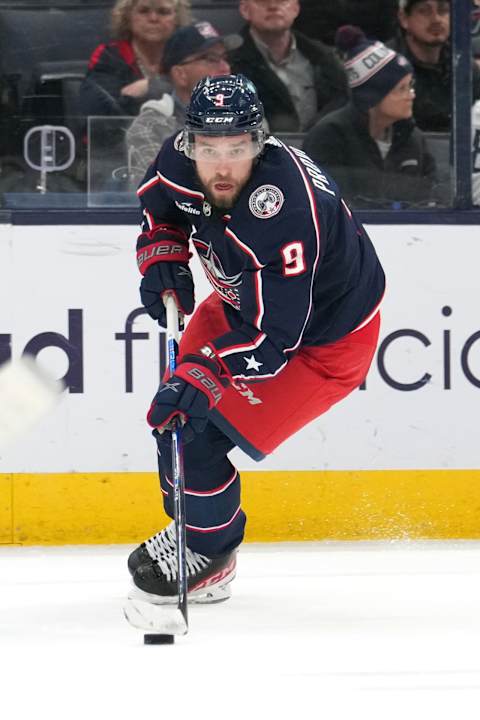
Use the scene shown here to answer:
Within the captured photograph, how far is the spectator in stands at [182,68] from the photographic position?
166 inches

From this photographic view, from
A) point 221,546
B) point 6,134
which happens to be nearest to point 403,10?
point 6,134

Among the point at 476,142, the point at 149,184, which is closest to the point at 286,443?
the point at 476,142

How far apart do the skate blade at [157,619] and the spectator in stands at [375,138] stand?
1.63 metres

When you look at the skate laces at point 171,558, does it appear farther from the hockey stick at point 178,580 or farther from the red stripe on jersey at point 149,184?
the red stripe on jersey at point 149,184

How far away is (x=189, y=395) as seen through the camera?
9.68ft

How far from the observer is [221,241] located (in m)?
3.15

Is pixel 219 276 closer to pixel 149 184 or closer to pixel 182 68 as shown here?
pixel 149 184

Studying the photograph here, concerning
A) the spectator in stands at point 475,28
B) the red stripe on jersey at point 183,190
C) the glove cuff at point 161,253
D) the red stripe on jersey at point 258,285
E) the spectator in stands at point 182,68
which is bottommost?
the red stripe on jersey at point 258,285

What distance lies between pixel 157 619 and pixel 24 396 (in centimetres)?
128

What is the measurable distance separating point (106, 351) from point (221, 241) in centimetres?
115

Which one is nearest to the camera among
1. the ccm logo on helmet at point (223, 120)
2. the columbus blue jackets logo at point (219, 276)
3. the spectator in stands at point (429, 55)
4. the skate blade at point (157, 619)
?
the ccm logo on helmet at point (223, 120)

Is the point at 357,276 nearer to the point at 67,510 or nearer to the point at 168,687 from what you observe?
the point at 168,687

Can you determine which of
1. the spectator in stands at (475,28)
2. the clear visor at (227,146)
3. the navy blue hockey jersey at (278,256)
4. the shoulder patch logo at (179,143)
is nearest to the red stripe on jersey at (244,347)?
the navy blue hockey jersey at (278,256)

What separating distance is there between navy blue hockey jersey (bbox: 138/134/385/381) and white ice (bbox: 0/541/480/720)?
567 millimetres
